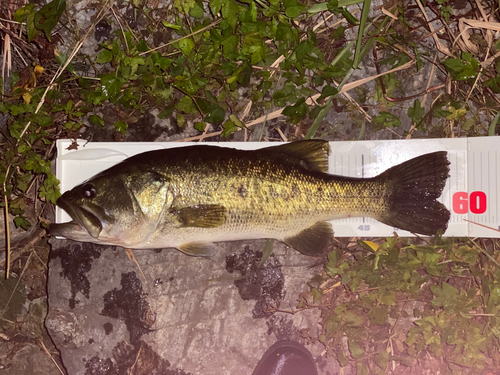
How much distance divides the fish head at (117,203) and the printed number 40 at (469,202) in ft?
7.63

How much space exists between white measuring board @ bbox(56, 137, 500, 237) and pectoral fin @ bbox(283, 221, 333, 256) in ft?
0.79

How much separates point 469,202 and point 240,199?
6.22 feet

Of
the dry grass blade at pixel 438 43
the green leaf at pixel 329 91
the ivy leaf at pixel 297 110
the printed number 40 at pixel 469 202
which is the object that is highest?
the dry grass blade at pixel 438 43

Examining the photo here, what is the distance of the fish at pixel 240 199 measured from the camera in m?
2.50

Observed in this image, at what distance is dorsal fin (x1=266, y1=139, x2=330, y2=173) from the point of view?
9.04ft

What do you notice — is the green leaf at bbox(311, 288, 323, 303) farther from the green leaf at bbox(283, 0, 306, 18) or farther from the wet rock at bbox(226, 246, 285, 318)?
the green leaf at bbox(283, 0, 306, 18)

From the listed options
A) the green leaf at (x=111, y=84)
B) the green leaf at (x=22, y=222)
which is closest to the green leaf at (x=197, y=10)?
the green leaf at (x=111, y=84)

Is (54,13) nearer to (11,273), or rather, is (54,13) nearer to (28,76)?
(28,76)

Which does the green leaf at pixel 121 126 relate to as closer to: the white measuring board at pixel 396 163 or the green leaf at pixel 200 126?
the white measuring board at pixel 396 163

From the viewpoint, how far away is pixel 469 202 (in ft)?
9.73

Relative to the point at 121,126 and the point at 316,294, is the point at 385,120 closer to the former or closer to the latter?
the point at 316,294

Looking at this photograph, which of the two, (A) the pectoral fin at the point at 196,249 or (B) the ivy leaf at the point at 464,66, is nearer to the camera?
(A) the pectoral fin at the point at 196,249

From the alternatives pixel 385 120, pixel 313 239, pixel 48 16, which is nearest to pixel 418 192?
pixel 385 120

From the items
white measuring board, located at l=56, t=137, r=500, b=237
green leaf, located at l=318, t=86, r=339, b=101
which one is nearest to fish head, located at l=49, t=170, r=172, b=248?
white measuring board, located at l=56, t=137, r=500, b=237
